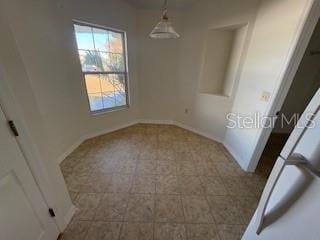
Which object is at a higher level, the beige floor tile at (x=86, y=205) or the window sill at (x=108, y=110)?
the window sill at (x=108, y=110)

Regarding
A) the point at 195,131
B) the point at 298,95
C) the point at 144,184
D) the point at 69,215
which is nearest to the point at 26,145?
the point at 69,215

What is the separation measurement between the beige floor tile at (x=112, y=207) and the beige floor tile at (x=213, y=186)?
986 mm

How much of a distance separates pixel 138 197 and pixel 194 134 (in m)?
1.91

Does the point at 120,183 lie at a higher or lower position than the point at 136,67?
lower

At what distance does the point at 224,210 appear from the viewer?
1613 mm

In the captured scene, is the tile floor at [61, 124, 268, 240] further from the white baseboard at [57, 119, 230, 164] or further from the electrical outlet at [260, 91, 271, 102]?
the electrical outlet at [260, 91, 271, 102]

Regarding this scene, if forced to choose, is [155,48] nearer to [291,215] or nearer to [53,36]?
[53,36]

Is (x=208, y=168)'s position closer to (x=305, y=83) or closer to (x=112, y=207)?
(x=112, y=207)

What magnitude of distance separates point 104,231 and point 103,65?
2.58m

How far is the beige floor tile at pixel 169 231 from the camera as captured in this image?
135 cm

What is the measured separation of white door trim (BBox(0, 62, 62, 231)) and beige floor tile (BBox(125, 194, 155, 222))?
0.70 meters

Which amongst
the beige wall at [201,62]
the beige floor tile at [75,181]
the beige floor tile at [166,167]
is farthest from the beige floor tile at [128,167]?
the beige wall at [201,62]

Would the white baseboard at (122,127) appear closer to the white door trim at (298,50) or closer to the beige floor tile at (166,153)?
the beige floor tile at (166,153)

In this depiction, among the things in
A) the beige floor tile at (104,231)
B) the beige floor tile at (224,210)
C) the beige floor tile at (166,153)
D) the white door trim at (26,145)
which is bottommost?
the beige floor tile at (104,231)
